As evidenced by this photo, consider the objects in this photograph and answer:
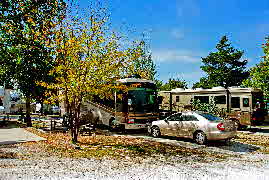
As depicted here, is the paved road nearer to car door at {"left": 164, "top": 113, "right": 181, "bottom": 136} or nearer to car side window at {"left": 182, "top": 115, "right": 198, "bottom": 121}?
car door at {"left": 164, "top": 113, "right": 181, "bottom": 136}

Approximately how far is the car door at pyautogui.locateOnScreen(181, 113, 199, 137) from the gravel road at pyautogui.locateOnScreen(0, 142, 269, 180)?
347 centimetres

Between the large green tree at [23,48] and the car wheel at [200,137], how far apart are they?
10648mm

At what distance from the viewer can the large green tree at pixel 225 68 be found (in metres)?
49.3

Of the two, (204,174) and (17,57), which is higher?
(17,57)

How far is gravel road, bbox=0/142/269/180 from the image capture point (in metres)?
6.93

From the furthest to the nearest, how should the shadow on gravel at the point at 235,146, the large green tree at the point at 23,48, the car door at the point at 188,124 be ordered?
the large green tree at the point at 23,48 < the car door at the point at 188,124 < the shadow on gravel at the point at 235,146

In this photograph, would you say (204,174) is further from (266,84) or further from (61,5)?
(266,84)

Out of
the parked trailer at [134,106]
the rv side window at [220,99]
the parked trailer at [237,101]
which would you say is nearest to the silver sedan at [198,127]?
the parked trailer at [134,106]

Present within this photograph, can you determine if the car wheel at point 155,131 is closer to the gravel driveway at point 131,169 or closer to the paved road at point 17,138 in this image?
the gravel driveway at point 131,169

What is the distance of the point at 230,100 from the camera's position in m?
20.6

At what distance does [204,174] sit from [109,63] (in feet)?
21.1

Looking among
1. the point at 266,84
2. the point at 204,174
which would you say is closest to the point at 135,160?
the point at 204,174

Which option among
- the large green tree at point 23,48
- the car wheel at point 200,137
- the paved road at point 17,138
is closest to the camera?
the car wheel at point 200,137

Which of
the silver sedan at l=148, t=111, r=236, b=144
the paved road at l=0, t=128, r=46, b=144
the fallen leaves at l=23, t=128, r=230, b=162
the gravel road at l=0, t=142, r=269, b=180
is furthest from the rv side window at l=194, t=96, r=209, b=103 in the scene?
the paved road at l=0, t=128, r=46, b=144
